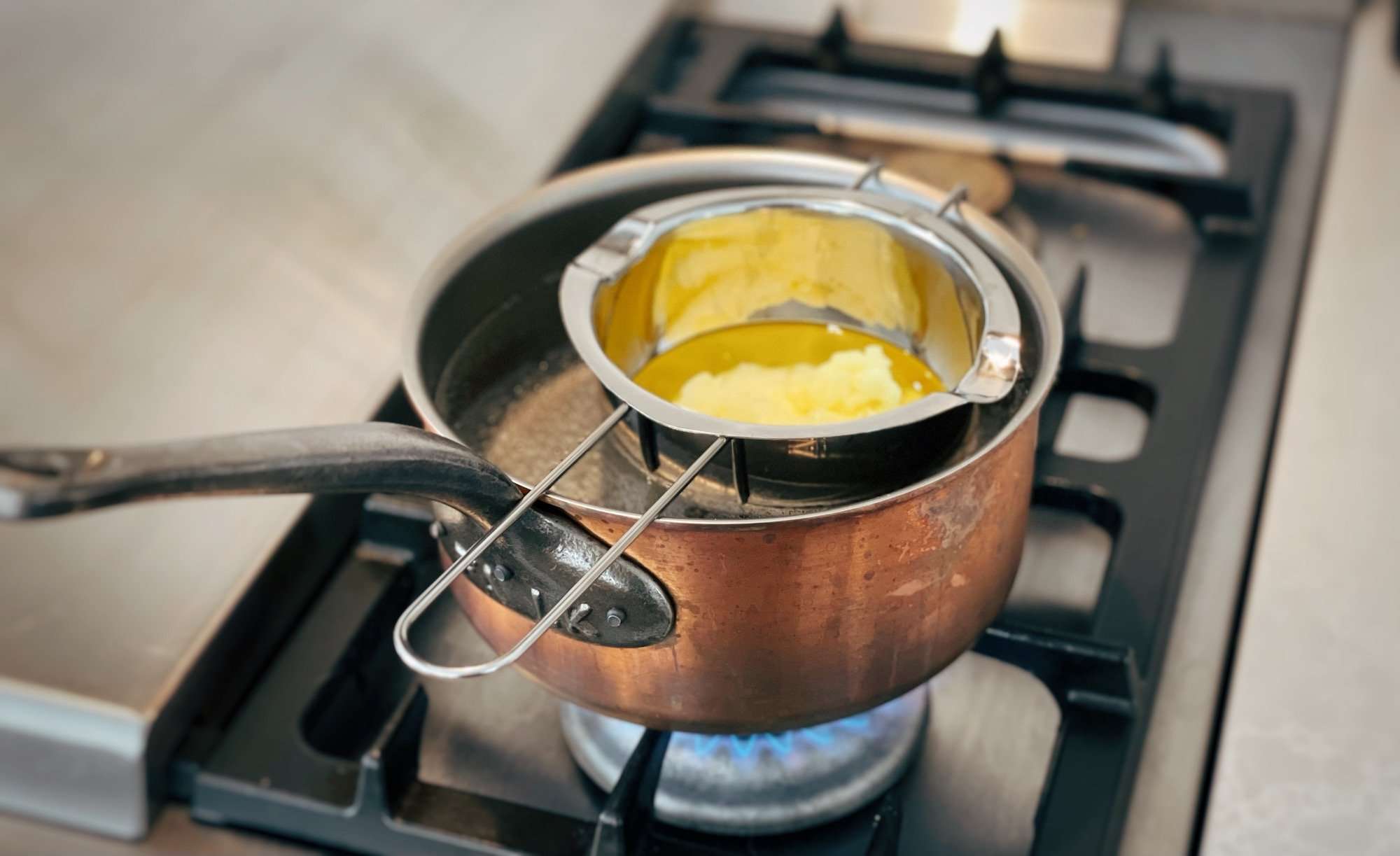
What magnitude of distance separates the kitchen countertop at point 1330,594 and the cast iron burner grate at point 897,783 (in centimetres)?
3

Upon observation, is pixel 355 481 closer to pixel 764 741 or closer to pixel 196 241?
pixel 764 741

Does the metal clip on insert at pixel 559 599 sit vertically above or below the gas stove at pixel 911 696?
above

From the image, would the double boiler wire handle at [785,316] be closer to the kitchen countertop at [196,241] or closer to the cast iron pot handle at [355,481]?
the cast iron pot handle at [355,481]

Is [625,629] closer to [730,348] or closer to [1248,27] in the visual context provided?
[730,348]

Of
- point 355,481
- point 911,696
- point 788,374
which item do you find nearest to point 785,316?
point 788,374

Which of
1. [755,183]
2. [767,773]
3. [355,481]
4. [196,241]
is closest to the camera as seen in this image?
[355,481]

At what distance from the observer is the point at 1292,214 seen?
0.82 m

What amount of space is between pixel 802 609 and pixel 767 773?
11 centimetres

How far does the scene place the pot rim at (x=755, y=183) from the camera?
1.27 ft

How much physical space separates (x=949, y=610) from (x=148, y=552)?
1.11ft

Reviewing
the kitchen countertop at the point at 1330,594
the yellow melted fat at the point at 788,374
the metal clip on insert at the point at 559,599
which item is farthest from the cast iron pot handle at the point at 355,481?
the kitchen countertop at the point at 1330,594

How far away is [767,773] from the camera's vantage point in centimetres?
49

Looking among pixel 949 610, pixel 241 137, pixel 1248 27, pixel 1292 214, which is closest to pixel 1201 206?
pixel 1292 214

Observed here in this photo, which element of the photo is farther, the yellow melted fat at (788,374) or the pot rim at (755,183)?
the yellow melted fat at (788,374)
